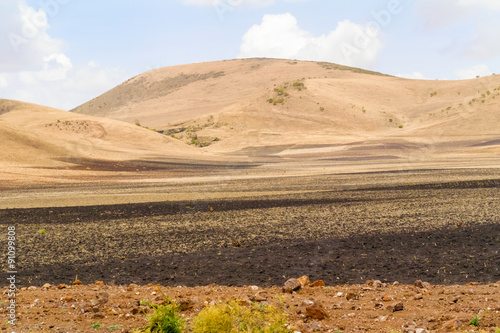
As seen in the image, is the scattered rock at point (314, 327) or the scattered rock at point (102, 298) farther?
the scattered rock at point (102, 298)

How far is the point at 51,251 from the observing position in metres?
14.4

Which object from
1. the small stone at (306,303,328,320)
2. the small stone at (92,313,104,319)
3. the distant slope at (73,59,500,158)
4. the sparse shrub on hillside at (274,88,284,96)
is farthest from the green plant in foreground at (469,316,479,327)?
the sparse shrub on hillside at (274,88,284,96)

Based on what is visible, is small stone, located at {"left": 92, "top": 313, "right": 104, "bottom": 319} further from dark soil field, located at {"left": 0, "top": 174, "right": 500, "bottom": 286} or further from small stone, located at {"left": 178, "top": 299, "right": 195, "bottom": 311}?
dark soil field, located at {"left": 0, "top": 174, "right": 500, "bottom": 286}

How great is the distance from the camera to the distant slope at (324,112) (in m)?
74.7

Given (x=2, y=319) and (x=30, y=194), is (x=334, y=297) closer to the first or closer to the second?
(x=2, y=319)

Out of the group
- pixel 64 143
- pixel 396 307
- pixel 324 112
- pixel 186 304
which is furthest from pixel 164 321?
pixel 324 112

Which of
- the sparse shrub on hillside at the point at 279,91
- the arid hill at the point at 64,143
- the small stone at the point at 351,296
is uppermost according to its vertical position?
the sparse shrub on hillside at the point at 279,91

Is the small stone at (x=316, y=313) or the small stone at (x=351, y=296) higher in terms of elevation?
the small stone at (x=316, y=313)

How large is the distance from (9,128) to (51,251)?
45347 mm

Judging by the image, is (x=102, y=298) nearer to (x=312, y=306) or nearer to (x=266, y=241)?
(x=312, y=306)

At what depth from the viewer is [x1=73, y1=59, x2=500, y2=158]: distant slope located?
7469 cm

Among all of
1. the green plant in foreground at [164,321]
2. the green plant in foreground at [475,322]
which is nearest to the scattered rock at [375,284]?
the green plant in foreground at [475,322]

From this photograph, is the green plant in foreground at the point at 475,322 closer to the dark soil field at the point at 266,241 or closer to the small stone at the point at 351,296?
the small stone at the point at 351,296

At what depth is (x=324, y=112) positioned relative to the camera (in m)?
91.1
